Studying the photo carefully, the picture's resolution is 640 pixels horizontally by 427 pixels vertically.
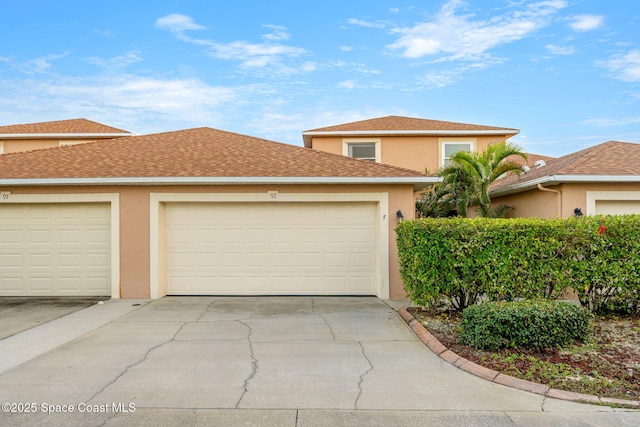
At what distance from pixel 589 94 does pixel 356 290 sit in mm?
11872

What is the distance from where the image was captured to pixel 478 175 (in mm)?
10797

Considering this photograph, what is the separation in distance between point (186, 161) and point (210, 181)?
1.51m

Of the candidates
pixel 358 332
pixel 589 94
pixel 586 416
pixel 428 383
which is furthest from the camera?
pixel 589 94

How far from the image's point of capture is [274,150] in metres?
11.7

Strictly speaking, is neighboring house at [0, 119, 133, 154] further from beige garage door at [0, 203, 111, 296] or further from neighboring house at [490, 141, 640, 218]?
neighboring house at [490, 141, 640, 218]

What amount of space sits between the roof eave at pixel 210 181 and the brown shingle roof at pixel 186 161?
120mm

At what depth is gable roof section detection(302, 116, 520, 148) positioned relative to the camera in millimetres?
16391

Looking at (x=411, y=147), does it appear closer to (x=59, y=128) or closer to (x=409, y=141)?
(x=409, y=141)

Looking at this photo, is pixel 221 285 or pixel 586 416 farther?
pixel 221 285

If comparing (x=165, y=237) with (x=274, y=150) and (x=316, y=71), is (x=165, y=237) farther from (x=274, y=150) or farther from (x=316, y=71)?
(x=316, y=71)

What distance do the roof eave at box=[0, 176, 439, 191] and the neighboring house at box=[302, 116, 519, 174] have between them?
22.8ft

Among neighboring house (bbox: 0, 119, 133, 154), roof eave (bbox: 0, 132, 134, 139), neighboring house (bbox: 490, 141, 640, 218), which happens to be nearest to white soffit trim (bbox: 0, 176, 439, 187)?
neighboring house (bbox: 490, 141, 640, 218)

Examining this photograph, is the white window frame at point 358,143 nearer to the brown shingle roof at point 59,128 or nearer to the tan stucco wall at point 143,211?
the tan stucco wall at point 143,211

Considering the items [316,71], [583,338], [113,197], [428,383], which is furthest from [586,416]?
[316,71]
